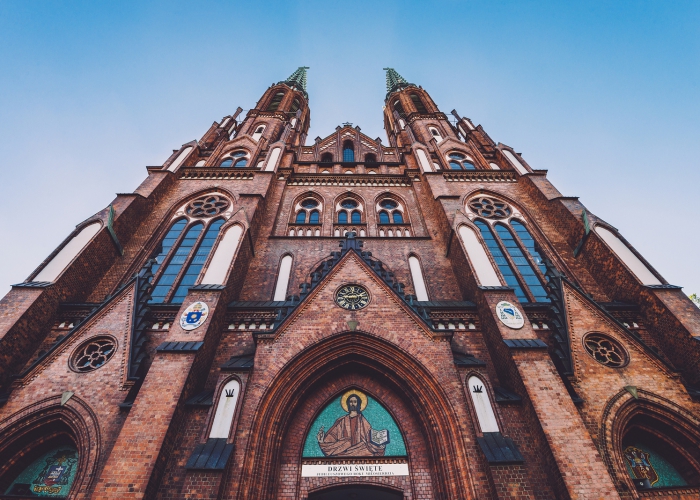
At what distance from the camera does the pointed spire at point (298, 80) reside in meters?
30.2

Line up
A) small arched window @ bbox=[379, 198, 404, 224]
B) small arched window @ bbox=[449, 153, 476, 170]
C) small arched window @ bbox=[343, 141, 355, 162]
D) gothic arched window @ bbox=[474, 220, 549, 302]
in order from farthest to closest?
small arched window @ bbox=[343, 141, 355, 162] < small arched window @ bbox=[449, 153, 476, 170] < small arched window @ bbox=[379, 198, 404, 224] < gothic arched window @ bbox=[474, 220, 549, 302]

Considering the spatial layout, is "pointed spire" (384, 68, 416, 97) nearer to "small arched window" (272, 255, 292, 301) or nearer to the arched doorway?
"small arched window" (272, 255, 292, 301)

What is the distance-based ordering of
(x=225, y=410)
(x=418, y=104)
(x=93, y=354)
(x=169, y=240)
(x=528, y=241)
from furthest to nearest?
1. (x=418, y=104)
2. (x=528, y=241)
3. (x=169, y=240)
4. (x=93, y=354)
5. (x=225, y=410)

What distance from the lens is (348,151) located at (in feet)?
71.3

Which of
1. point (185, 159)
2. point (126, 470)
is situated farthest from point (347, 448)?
point (185, 159)

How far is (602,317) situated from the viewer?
9031 millimetres

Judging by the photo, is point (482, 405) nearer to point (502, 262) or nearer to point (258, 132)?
point (502, 262)

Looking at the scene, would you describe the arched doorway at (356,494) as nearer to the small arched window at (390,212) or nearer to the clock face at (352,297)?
the clock face at (352,297)

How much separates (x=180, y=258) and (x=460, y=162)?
48.2 ft

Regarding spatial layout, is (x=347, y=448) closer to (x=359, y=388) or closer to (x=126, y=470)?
(x=359, y=388)

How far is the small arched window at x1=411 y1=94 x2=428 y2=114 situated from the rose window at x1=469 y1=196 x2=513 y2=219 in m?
12.5

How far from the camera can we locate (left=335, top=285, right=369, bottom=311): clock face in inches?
352

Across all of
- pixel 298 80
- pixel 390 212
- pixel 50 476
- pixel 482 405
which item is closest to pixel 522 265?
pixel 390 212

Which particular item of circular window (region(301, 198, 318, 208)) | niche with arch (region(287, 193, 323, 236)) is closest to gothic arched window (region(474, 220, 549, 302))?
niche with arch (region(287, 193, 323, 236))
